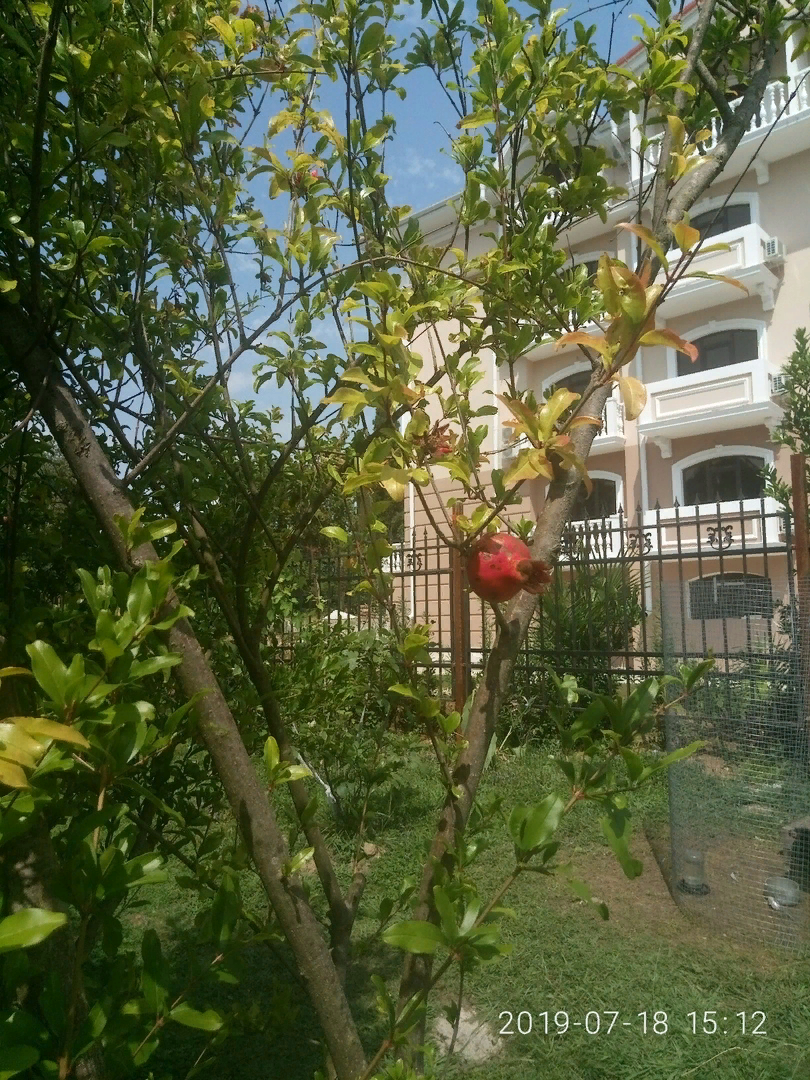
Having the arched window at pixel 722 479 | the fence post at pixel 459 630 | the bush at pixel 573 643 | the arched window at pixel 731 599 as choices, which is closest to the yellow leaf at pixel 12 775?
the arched window at pixel 731 599

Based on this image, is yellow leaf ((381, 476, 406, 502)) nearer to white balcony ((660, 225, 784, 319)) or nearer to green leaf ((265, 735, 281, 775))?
green leaf ((265, 735, 281, 775))

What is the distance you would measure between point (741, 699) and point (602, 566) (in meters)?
3.10

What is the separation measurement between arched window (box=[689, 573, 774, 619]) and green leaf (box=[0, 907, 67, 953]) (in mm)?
3526

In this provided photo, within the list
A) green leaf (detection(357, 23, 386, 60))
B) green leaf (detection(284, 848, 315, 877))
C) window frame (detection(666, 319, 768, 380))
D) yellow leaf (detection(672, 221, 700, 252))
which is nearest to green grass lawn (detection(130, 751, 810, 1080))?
green leaf (detection(284, 848, 315, 877))

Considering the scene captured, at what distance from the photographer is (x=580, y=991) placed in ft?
8.79

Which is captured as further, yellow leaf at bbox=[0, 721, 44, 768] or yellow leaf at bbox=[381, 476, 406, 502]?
yellow leaf at bbox=[381, 476, 406, 502]

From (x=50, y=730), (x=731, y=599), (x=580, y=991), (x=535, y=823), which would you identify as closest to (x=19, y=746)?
(x=50, y=730)

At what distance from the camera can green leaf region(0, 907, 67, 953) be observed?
0.62 m

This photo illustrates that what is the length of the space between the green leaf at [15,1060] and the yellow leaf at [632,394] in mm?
836

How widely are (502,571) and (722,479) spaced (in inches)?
559

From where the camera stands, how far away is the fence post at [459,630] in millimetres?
5391

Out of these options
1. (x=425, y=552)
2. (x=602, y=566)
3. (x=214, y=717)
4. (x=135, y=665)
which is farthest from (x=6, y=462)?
(x=602, y=566)

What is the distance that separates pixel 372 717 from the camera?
554 centimetres

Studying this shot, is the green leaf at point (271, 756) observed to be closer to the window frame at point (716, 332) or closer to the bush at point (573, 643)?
the bush at point (573, 643)
